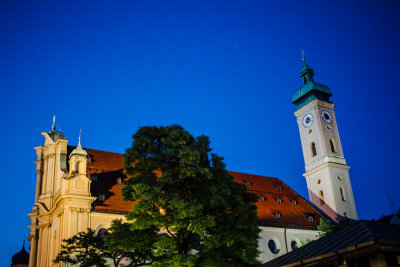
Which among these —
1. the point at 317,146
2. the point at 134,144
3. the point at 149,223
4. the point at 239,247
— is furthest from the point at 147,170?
the point at 317,146

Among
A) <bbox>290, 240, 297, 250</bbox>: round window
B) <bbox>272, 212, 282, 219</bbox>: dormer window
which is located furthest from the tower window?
<bbox>290, 240, 297, 250</bbox>: round window

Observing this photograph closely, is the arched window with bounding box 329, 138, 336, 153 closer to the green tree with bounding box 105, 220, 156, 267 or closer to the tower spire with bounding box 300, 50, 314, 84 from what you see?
the tower spire with bounding box 300, 50, 314, 84

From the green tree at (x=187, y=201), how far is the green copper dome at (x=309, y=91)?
3697 cm

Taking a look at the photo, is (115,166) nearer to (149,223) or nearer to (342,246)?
(149,223)

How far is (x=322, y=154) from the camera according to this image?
55.2 meters

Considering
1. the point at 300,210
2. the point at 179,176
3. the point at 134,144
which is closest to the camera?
the point at 179,176

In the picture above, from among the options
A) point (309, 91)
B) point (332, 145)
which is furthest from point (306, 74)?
point (332, 145)

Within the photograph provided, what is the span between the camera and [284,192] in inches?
2098

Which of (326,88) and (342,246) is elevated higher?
(326,88)

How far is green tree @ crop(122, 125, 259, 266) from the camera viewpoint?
21734 mm

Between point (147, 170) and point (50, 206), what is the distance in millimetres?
19774

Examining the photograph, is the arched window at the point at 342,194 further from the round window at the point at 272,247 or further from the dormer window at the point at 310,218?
the round window at the point at 272,247

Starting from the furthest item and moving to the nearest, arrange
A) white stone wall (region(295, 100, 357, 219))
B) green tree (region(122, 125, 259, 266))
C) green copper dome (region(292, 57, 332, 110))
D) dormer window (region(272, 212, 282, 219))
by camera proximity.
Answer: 1. green copper dome (region(292, 57, 332, 110))
2. white stone wall (region(295, 100, 357, 219))
3. dormer window (region(272, 212, 282, 219))
4. green tree (region(122, 125, 259, 266))

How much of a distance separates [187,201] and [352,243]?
394 inches
